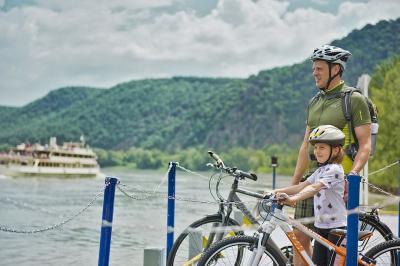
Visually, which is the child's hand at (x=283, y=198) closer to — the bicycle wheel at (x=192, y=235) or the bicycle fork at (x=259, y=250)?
the bicycle fork at (x=259, y=250)

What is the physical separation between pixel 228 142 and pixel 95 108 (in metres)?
33.7

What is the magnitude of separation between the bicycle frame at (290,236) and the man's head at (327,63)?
0.96 metres

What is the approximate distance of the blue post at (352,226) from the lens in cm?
356

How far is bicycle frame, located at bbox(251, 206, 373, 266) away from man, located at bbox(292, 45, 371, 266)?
0.20 meters

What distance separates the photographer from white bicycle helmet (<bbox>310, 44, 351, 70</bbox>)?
400 cm

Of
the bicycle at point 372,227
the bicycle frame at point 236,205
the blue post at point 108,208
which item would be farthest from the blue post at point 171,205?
the blue post at point 108,208

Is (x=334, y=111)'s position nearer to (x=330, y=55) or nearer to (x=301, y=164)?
(x=330, y=55)

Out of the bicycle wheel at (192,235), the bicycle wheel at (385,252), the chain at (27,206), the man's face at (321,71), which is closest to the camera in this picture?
the bicycle wheel at (385,252)

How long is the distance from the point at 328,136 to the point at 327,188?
30 centimetres

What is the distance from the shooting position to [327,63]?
405 cm

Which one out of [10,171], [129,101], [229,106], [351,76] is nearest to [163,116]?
[129,101]

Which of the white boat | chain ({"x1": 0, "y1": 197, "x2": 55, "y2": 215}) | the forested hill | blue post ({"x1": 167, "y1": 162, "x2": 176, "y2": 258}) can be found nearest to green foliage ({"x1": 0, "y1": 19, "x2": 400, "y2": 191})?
the forested hill

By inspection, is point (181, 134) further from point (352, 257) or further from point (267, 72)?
point (352, 257)

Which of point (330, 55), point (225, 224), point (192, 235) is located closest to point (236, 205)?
point (225, 224)
